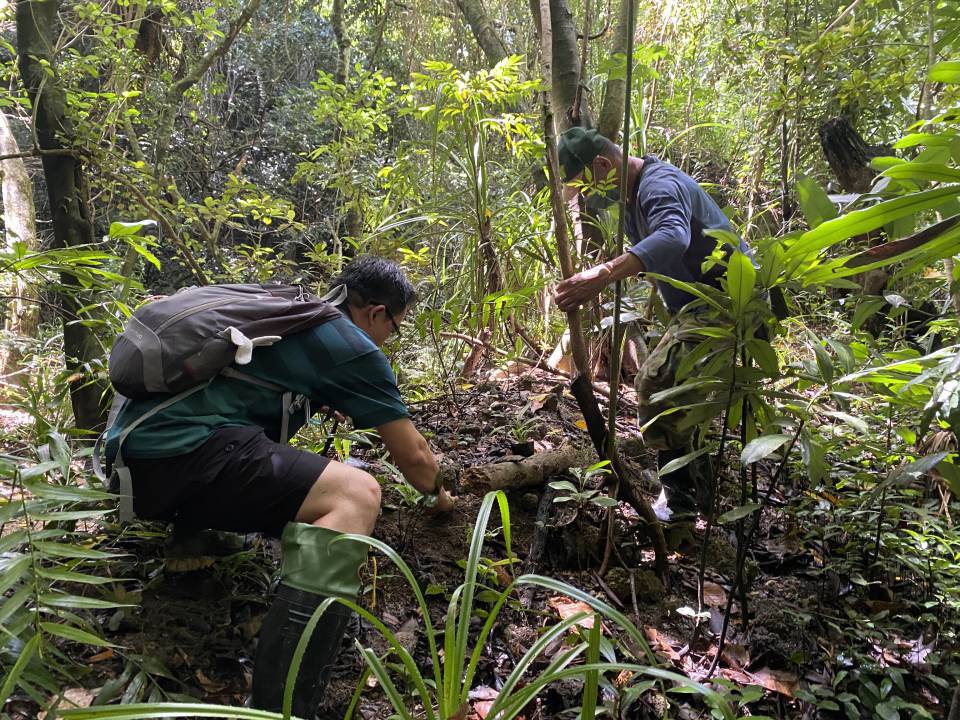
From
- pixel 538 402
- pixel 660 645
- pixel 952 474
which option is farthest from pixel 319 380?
pixel 538 402

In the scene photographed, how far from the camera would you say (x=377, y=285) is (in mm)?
2053

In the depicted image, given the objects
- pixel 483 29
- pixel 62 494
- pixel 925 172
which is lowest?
pixel 62 494

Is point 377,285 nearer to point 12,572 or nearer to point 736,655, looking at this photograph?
point 12,572

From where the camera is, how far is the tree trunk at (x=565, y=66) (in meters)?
3.52

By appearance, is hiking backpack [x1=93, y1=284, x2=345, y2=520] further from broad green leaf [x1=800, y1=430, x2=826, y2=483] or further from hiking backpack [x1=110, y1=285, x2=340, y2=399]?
broad green leaf [x1=800, y1=430, x2=826, y2=483]

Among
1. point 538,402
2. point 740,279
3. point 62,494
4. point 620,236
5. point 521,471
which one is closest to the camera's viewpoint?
point 62,494

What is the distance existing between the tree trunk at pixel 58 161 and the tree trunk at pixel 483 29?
122 inches

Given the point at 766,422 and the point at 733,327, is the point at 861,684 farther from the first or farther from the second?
the point at 733,327

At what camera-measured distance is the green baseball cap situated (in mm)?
2557

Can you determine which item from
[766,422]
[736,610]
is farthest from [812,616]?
[766,422]

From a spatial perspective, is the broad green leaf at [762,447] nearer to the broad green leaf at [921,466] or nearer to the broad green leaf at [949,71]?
the broad green leaf at [921,466]

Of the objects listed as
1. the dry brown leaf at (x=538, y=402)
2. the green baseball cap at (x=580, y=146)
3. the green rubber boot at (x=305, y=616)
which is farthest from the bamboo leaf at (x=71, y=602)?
the dry brown leaf at (x=538, y=402)

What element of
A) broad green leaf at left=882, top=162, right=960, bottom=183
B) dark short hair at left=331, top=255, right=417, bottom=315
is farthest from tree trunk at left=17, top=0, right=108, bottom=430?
broad green leaf at left=882, top=162, right=960, bottom=183

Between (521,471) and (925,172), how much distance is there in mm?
1643
